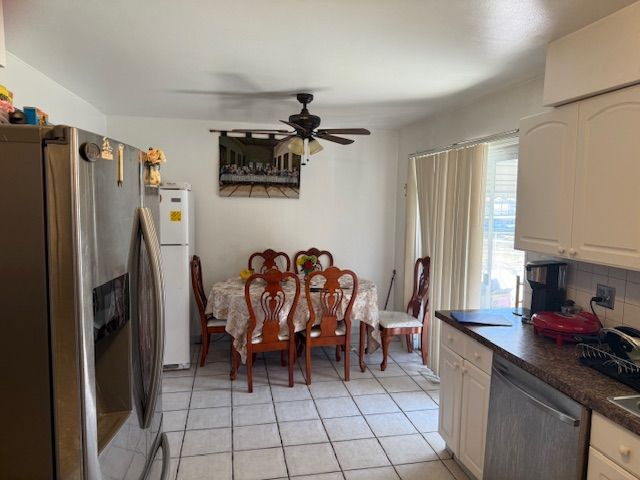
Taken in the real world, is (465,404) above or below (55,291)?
below

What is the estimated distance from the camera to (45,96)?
283cm

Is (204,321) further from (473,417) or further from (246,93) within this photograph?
(473,417)

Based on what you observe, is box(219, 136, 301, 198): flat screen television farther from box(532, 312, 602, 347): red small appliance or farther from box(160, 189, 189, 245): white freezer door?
box(532, 312, 602, 347): red small appliance

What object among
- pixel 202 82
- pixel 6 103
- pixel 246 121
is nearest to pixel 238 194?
pixel 246 121

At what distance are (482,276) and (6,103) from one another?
9.98 feet

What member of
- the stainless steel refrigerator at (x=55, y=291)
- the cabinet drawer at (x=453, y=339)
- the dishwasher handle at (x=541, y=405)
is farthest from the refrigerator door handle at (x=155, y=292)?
the cabinet drawer at (x=453, y=339)

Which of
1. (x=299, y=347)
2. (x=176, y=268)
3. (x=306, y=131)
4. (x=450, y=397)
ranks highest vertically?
(x=306, y=131)

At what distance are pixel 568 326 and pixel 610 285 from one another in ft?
1.11

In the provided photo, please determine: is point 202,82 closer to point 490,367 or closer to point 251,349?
point 251,349

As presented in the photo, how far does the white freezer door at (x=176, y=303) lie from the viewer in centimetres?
364

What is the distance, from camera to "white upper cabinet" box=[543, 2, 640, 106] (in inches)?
64.6

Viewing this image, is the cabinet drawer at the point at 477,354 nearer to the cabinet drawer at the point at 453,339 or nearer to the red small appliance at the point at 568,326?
the cabinet drawer at the point at 453,339

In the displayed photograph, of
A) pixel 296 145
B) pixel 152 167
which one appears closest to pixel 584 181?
pixel 152 167

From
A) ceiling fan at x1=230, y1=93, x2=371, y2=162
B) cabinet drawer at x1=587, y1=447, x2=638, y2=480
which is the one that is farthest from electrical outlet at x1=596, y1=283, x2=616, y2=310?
ceiling fan at x1=230, y1=93, x2=371, y2=162
